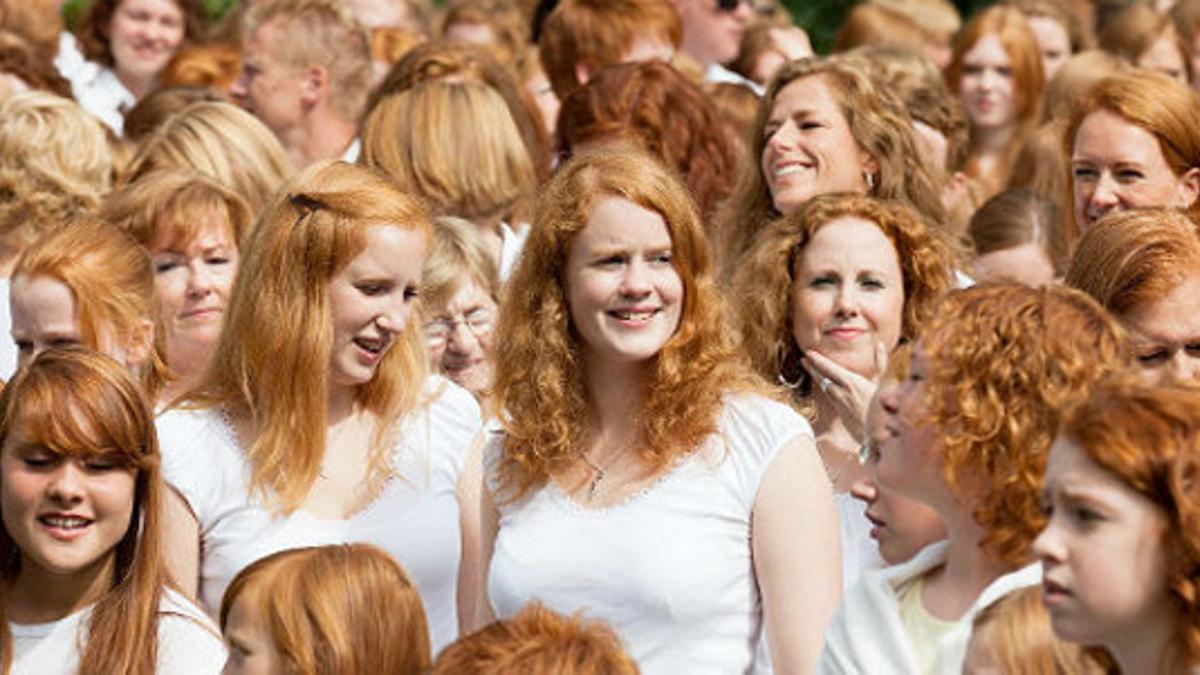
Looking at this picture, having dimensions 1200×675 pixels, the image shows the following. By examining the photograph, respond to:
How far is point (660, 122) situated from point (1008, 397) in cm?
366

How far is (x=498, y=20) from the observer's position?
514 inches

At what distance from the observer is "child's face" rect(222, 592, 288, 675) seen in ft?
14.8

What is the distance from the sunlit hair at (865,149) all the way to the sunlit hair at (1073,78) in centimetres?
225

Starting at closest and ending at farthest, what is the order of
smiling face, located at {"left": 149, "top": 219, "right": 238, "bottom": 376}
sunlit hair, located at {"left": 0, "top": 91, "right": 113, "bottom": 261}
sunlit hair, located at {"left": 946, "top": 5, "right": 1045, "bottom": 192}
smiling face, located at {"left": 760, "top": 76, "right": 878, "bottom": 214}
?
smiling face, located at {"left": 149, "top": 219, "right": 238, "bottom": 376} → smiling face, located at {"left": 760, "top": 76, "right": 878, "bottom": 214} → sunlit hair, located at {"left": 0, "top": 91, "right": 113, "bottom": 261} → sunlit hair, located at {"left": 946, "top": 5, "right": 1045, "bottom": 192}

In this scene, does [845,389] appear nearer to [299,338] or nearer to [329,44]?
[299,338]

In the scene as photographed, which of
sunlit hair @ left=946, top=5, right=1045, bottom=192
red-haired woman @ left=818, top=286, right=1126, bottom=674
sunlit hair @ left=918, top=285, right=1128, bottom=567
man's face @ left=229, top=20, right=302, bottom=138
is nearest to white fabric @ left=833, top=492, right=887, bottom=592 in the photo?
red-haired woman @ left=818, top=286, right=1126, bottom=674

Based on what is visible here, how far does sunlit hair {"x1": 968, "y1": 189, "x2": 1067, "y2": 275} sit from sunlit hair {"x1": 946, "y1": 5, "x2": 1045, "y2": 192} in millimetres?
2991

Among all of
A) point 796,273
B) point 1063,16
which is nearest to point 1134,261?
point 796,273

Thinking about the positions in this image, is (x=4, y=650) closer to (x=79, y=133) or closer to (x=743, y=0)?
(x=79, y=133)

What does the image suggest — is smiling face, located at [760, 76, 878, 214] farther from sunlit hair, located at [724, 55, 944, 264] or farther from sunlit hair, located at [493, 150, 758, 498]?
sunlit hair, located at [493, 150, 758, 498]

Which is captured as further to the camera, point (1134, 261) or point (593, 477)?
point (1134, 261)

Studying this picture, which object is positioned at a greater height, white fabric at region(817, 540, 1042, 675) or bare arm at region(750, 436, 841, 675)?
white fabric at region(817, 540, 1042, 675)

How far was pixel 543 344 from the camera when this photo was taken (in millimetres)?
5562

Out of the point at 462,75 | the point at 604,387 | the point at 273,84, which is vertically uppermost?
the point at 604,387
